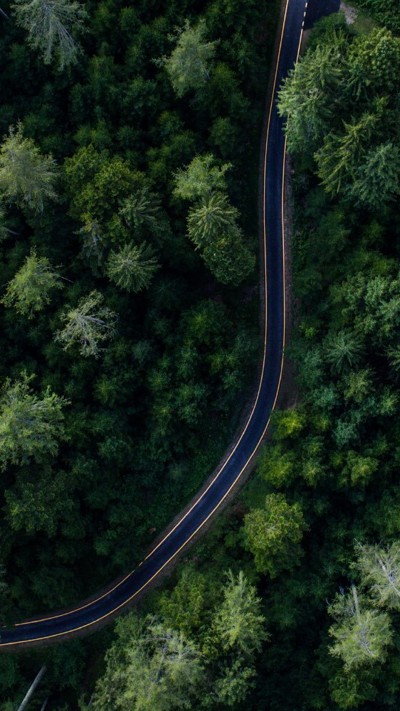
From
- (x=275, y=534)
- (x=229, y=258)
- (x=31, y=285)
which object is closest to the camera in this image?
(x=31, y=285)

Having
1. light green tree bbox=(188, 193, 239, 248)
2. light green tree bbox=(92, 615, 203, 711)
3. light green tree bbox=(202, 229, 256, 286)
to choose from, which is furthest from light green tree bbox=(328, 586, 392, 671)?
light green tree bbox=(188, 193, 239, 248)

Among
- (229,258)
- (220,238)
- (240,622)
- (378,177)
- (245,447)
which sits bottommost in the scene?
(240,622)

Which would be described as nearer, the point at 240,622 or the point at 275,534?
the point at 240,622

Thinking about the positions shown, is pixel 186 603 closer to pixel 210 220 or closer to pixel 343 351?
pixel 343 351

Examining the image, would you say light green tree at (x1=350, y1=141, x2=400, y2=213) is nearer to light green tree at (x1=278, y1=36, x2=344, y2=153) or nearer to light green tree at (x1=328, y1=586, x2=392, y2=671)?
light green tree at (x1=278, y1=36, x2=344, y2=153)

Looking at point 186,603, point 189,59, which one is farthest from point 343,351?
point 189,59

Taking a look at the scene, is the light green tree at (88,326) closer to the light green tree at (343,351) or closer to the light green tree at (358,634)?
the light green tree at (343,351)

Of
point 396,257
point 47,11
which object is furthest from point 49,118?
point 396,257
